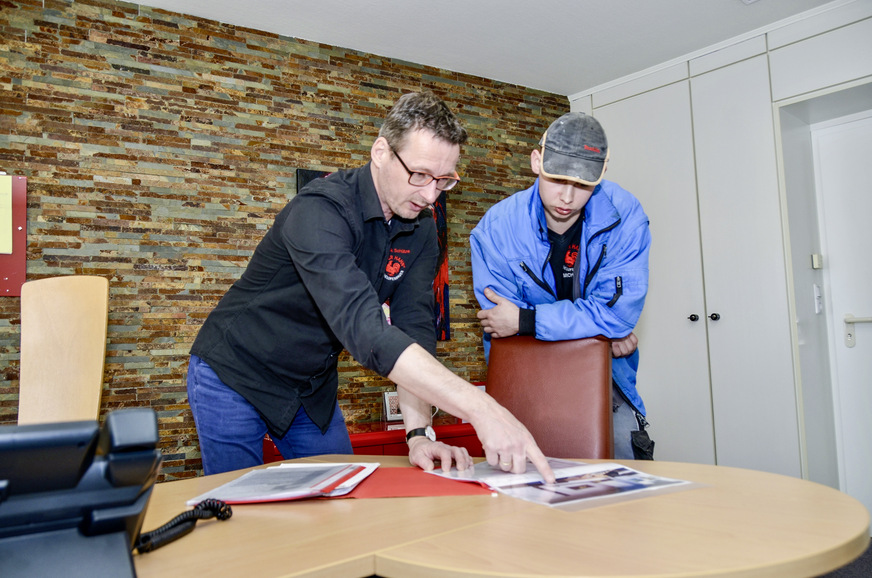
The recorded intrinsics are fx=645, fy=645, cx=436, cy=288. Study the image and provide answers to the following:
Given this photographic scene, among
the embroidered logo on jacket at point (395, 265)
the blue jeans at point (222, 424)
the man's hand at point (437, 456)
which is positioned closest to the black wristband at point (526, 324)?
the embroidered logo on jacket at point (395, 265)

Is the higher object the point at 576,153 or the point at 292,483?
the point at 576,153

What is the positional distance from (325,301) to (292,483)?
15.4 inches

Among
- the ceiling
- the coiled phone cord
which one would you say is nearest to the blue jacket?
the coiled phone cord

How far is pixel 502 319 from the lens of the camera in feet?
6.80

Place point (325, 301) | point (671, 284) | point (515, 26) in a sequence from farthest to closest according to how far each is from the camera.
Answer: point (671, 284)
point (515, 26)
point (325, 301)

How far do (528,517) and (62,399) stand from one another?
2416 mm

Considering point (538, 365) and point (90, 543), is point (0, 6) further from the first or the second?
point (90, 543)

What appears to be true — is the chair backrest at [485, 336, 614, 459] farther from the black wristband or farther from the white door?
the white door

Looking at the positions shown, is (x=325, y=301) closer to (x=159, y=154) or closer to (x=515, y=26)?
(x=159, y=154)

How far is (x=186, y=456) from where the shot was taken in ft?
11.5

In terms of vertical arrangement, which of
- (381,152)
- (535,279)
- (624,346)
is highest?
(381,152)

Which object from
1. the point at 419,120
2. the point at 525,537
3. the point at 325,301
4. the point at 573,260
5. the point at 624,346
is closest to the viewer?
the point at 525,537

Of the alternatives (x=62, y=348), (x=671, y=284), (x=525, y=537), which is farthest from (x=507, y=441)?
(x=671, y=284)

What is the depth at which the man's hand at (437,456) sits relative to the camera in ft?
4.83
